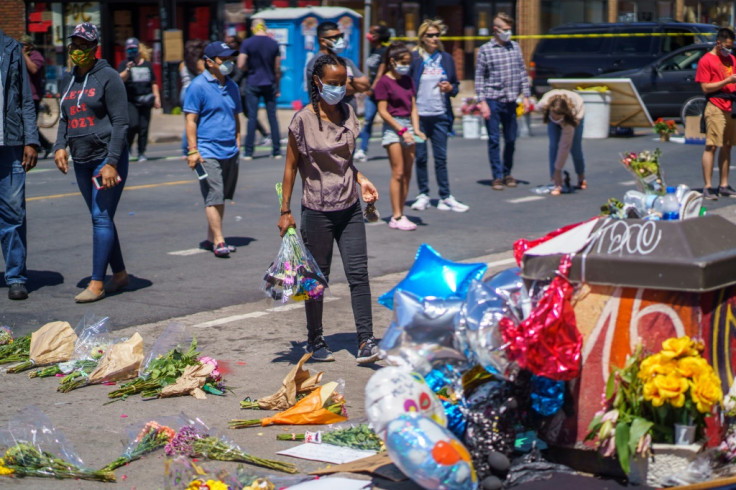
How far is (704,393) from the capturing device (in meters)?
4.16

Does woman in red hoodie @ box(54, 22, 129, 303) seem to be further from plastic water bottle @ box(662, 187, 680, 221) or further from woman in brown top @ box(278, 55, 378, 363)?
plastic water bottle @ box(662, 187, 680, 221)

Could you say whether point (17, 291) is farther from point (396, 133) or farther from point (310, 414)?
point (396, 133)

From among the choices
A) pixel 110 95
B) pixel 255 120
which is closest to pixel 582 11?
pixel 255 120

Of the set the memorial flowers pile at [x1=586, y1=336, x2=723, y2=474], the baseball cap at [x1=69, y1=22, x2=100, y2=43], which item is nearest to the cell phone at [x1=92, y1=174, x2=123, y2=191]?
the baseball cap at [x1=69, y1=22, x2=100, y2=43]

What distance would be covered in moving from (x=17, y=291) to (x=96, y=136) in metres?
1.29

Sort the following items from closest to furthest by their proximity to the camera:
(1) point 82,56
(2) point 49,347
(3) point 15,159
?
(2) point 49,347 < (1) point 82,56 < (3) point 15,159

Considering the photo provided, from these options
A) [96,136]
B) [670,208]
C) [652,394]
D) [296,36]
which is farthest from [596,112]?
[652,394]

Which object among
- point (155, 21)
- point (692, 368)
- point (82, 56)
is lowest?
point (692, 368)

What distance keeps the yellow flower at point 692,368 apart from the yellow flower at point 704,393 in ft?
0.08

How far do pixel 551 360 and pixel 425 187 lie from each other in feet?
25.7

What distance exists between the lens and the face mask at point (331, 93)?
6.27 meters

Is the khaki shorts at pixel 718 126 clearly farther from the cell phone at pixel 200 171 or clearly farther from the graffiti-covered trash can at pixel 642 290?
the graffiti-covered trash can at pixel 642 290

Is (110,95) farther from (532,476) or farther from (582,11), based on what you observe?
(582,11)

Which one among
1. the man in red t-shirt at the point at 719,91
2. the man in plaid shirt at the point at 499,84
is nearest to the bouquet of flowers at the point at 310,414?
the man in red t-shirt at the point at 719,91
